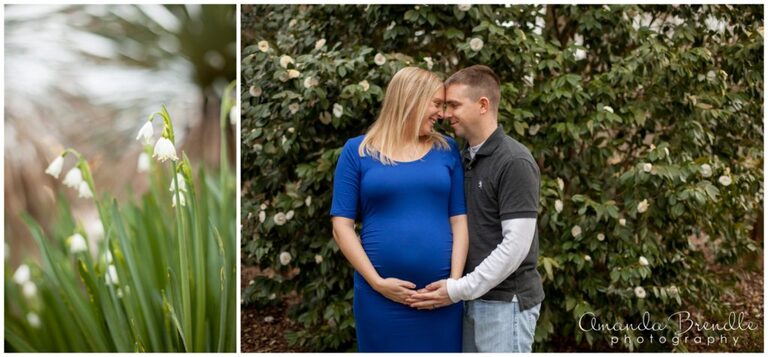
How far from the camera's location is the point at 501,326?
6.82ft

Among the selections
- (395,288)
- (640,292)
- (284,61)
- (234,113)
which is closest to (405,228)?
(395,288)

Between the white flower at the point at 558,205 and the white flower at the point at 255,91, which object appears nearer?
the white flower at the point at 558,205

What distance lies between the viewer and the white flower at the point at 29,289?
223 centimetres

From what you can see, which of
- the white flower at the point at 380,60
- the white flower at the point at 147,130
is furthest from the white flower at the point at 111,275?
the white flower at the point at 380,60

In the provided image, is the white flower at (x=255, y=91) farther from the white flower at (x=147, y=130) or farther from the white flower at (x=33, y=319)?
the white flower at (x=33, y=319)

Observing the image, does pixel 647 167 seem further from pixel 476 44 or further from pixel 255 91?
pixel 255 91

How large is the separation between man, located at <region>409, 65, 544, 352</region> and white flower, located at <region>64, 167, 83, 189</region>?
111 cm

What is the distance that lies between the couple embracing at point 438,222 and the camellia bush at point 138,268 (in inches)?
19.2

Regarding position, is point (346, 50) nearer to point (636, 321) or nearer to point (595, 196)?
point (595, 196)

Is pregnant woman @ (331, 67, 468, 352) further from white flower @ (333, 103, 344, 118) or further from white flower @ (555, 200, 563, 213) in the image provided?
white flower @ (555, 200, 563, 213)

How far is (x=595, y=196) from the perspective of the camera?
3.25 m

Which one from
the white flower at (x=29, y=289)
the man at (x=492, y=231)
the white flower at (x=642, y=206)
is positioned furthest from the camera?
the white flower at (x=642, y=206)

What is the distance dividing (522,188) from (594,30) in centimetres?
154

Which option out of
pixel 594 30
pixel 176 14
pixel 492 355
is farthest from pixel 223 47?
pixel 594 30
